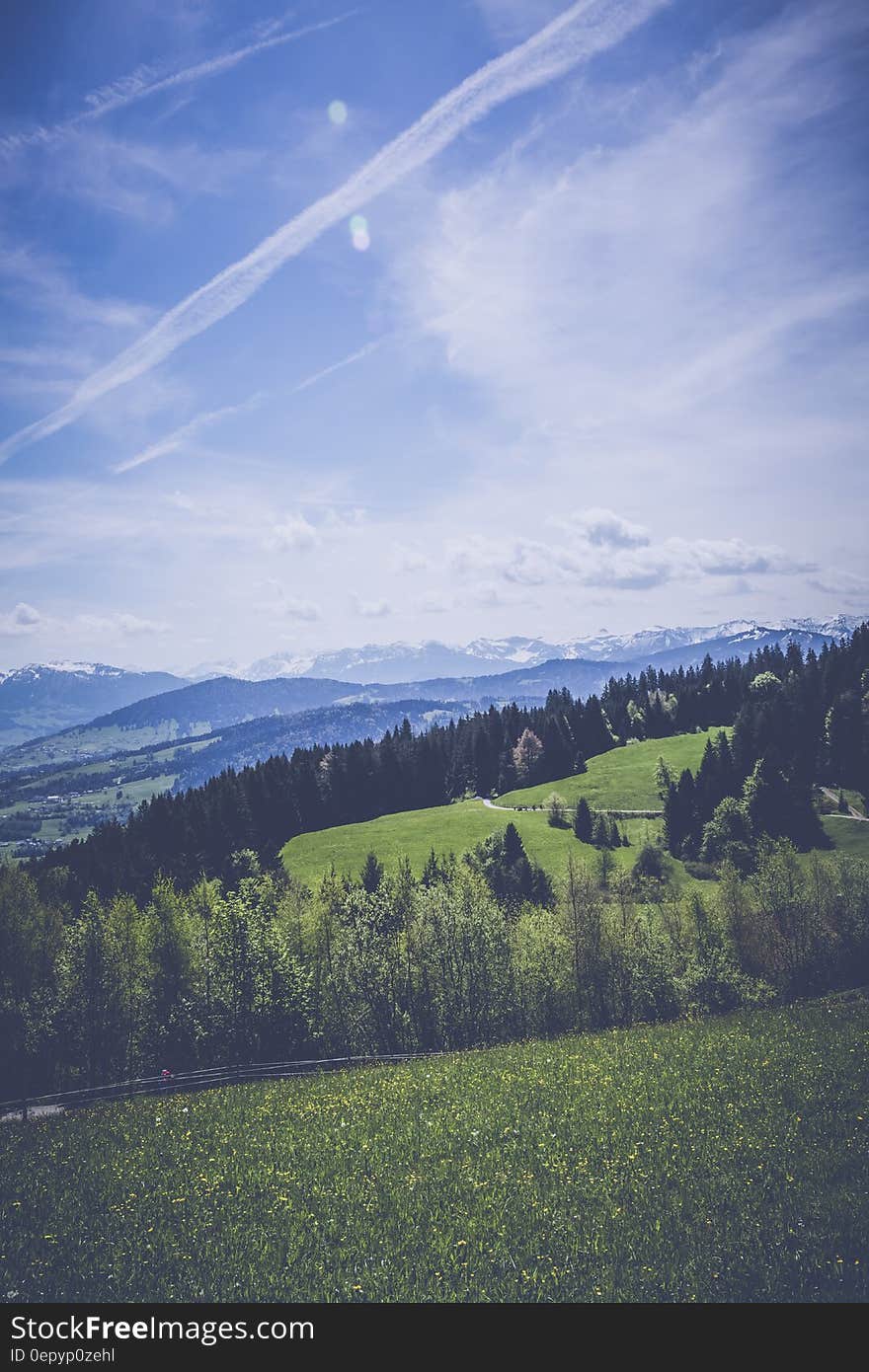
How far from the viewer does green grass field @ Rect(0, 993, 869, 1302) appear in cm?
1427

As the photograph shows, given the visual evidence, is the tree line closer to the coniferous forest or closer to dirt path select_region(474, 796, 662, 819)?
the coniferous forest

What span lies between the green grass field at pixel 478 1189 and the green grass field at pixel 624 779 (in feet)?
310

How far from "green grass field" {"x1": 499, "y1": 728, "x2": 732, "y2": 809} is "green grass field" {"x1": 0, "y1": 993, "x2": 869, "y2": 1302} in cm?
9436

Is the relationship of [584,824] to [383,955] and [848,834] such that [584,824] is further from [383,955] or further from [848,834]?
[383,955]

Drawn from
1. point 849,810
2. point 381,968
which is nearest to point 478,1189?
point 381,968

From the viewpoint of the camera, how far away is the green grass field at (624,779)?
121 meters

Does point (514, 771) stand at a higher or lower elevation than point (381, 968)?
higher

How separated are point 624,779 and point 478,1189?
11679cm

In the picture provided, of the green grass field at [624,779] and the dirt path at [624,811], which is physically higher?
the green grass field at [624,779]

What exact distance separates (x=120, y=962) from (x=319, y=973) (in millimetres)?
14378

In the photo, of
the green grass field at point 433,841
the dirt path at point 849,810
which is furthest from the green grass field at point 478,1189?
the dirt path at point 849,810

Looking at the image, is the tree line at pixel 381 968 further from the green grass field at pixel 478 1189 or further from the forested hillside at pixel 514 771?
the forested hillside at pixel 514 771

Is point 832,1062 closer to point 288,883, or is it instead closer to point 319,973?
point 319,973

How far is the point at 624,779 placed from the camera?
129 m
